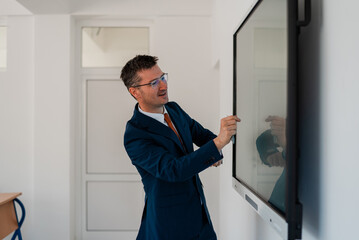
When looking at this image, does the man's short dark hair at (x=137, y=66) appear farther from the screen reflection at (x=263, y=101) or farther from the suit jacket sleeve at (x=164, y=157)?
the screen reflection at (x=263, y=101)

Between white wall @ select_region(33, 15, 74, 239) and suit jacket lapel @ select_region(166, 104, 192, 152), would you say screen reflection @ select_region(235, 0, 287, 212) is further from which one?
white wall @ select_region(33, 15, 74, 239)

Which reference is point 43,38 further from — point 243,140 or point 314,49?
point 314,49

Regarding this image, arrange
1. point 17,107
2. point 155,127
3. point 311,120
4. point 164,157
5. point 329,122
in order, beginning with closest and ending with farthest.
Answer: point 329,122 < point 311,120 < point 164,157 < point 155,127 < point 17,107

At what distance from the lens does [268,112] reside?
3.92ft

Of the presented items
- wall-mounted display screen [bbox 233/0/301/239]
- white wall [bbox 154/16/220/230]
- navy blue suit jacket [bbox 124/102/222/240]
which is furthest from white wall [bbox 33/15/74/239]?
wall-mounted display screen [bbox 233/0/301/239]

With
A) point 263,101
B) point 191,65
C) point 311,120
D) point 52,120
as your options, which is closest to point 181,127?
point 263,101

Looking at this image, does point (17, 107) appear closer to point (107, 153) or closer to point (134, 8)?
point (107, 153)

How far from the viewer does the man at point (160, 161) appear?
1.55 metres

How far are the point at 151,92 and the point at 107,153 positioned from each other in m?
2.76

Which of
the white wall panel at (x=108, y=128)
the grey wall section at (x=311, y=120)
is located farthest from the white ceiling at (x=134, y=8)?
the grey wall section at (x=311, y=120)

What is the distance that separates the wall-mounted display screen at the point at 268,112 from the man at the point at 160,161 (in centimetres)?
21

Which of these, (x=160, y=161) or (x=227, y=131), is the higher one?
(x=227, y=131)

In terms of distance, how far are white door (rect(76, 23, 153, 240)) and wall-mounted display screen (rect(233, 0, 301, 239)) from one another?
2.78 metres

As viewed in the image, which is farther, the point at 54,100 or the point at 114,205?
the point at 114,205
